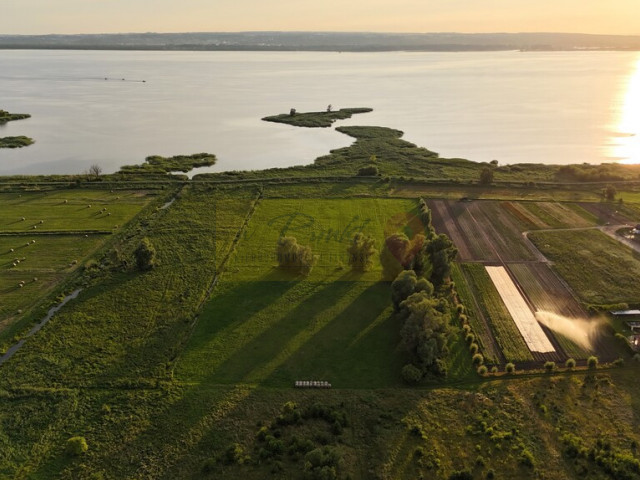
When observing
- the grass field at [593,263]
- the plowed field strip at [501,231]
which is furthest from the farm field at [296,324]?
the grass field at [593,263]

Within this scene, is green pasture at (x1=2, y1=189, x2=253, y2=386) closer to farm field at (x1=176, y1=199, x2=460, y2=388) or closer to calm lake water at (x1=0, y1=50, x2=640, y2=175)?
farm field at (x1=176, y1=199, x2=460, y2=388)

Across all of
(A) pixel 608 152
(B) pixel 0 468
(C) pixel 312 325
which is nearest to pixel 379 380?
(C) pixel 312 325

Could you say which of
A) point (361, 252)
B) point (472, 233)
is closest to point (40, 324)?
point (361, 252)

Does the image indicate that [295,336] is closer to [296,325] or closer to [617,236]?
[296,325]

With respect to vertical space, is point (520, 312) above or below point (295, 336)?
above

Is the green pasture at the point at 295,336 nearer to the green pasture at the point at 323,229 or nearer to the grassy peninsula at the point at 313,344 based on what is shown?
the grassy peninsula at the point at 313,344
